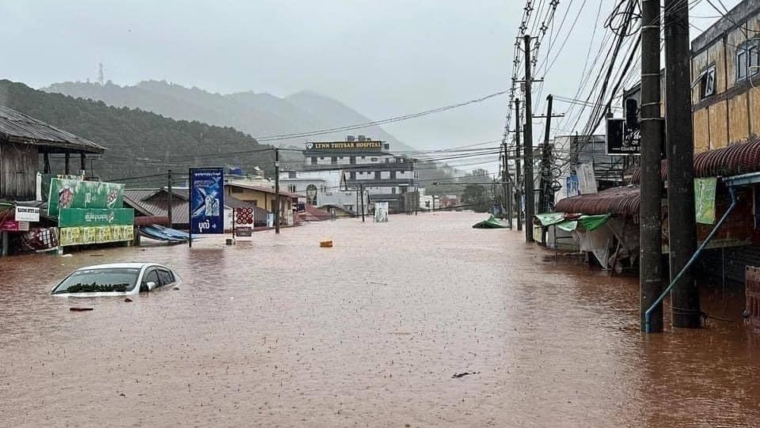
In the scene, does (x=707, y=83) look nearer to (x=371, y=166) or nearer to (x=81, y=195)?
(x=81, y=195)

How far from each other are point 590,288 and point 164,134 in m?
87.0

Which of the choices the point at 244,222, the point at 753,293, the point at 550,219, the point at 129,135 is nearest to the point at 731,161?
the point at 753,293

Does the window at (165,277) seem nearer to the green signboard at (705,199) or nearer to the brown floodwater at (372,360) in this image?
the brown floodwater at (372,360)

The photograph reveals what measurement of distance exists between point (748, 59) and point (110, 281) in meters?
14.7

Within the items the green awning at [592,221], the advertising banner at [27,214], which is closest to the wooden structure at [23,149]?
the advertising banner at [27,214]

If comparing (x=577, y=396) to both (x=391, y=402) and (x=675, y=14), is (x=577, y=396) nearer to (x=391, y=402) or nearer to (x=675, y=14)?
(x=391, y=402)

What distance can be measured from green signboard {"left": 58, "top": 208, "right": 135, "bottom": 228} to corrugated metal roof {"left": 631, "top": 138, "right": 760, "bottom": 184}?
1183 inches

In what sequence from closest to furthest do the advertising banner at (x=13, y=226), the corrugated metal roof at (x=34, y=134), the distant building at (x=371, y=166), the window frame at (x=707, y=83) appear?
1. the window frame at (x=707, y=83)
2. the advertising banner at (x=13, y=226)
3. the corrugated metal roof at (x=34, y=134)
4. the distant building at (x=371, y=166)

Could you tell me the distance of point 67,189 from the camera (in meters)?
35.5

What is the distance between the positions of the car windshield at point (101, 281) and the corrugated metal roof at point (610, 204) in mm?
11777

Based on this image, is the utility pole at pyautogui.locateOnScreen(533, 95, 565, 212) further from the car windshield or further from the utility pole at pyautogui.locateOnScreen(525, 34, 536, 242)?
the car windshield

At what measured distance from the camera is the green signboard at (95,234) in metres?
35.0

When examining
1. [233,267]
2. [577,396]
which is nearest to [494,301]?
[577,396]

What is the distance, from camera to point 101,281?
56.7 ft
